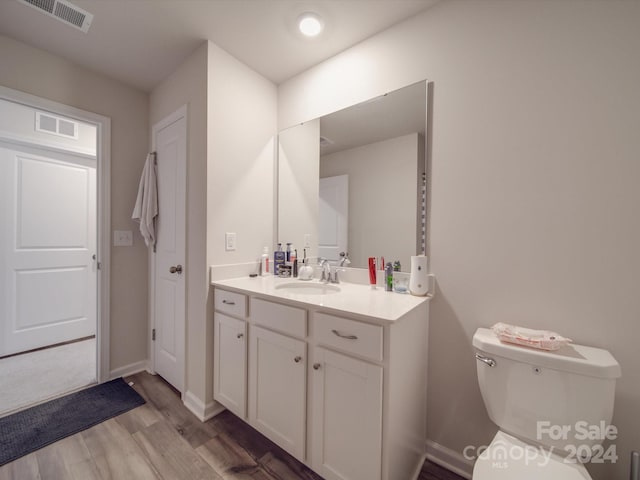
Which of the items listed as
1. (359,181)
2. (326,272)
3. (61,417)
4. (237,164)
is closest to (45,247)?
(61,417)

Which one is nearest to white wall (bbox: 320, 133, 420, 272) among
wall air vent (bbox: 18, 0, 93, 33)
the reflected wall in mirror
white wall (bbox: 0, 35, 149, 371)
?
the reflected wall in mirror

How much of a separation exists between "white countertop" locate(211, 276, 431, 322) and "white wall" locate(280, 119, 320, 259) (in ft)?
1.33

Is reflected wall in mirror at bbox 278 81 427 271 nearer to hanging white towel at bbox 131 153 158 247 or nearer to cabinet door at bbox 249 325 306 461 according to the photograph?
cabinet door at bbox 249 325 306 461

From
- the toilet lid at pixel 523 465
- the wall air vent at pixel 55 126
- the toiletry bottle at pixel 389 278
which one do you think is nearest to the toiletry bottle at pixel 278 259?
the toiletry bottle at pixel 389 278

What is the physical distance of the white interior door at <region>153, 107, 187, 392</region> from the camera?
6.36 feet

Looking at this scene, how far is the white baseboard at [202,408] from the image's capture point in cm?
172

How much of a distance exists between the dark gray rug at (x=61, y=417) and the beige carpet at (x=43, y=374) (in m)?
0.15

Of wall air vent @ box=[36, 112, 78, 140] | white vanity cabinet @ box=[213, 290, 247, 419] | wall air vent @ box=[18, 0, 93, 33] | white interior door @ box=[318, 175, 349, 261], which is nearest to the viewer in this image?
wall air vent @ box=[18, 0, 93, 33]

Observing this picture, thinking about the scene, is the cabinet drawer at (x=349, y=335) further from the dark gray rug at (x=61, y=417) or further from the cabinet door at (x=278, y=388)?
the dark gray rug at (x=61, y=417)

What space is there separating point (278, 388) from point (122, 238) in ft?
6.06

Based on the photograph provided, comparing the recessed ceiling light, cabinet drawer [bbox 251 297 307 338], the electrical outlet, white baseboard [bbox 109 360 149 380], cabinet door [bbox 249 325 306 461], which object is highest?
the recessed ceiling light

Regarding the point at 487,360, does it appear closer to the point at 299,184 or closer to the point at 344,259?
the point at 344,259

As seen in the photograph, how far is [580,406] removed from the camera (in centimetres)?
94

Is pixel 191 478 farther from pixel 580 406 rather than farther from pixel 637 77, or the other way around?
pixel 637 77
